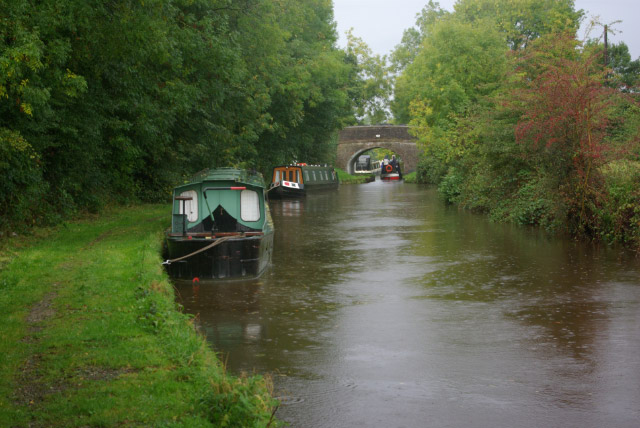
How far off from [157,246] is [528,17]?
4889 cm

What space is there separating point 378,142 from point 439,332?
5870 centimetres

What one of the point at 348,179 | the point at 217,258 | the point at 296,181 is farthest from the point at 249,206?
the point at 348,179

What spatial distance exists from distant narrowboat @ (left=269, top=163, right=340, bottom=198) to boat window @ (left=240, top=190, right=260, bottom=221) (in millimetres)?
24136

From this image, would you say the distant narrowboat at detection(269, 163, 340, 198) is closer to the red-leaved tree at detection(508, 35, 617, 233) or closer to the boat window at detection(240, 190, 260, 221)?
the red-leaved tree at detection(508, 35, 617, 233)

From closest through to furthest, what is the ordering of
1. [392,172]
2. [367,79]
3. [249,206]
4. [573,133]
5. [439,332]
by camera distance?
[439,332] → [249,206] → [573,133] → [367,79] → [392,172]

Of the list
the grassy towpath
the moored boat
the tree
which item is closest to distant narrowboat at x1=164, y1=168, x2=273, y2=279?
the grassy towpath

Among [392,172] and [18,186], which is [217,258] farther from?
[392,172]

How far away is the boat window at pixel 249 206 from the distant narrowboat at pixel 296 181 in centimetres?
2414

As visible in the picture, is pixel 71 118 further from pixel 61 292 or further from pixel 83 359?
pixel 83 359

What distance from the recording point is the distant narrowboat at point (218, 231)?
43.3 ft

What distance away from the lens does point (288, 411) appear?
6508mm

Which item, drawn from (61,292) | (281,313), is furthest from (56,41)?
(281,313)

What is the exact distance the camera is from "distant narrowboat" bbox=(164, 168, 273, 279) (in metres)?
13.2

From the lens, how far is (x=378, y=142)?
6762 cm
